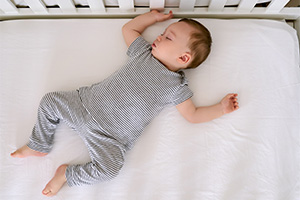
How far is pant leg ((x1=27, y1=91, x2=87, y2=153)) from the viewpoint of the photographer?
→ 45.1 inches

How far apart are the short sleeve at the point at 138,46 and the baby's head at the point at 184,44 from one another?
55mm

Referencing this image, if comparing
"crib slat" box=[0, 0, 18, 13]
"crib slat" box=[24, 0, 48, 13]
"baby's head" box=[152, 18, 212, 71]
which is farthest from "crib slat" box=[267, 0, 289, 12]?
"crib slat" box=[0, 0, 18, 13]

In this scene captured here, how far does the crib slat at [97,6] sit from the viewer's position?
3.97 ft

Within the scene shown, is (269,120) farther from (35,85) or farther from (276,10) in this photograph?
(35,85)

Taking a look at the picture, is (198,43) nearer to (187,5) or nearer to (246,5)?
(187,5)

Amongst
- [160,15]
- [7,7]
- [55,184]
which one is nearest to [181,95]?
[160,15]

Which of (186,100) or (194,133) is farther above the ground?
(186,100)

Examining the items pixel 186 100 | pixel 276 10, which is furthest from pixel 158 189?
pixel 276 10

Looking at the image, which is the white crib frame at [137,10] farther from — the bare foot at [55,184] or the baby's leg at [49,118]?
the bare foot at [55,184]

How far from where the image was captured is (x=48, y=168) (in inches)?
45.8

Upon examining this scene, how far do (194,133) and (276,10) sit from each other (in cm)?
69

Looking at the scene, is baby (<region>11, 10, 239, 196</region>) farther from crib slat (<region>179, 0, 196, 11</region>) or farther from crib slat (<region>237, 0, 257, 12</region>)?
crib slat (<region>237, 0, 257, 12</region>)

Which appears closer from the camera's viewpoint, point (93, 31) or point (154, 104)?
point (154, 104)

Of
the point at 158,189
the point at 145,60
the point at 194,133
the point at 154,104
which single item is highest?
the point at 145,60
